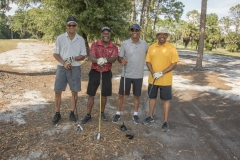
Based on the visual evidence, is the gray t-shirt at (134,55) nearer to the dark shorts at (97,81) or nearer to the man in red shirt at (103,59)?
the man in red shirt at (103,59)

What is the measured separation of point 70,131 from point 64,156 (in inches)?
34.4

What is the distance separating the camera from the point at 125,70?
4805 millimetres

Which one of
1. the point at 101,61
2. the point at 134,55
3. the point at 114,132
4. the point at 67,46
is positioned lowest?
the point at 114,132

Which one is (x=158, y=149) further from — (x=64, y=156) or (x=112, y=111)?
(x=112, y=111)

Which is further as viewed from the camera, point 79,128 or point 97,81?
point 97,81

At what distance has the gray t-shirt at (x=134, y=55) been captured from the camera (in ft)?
15.4

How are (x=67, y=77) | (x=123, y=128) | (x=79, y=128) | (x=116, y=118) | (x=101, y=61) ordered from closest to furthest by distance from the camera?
(x=101, y=61)
(x=79, y=128)
(x=123, y=128)
(x=67, y=77)
(x=116, y=118)

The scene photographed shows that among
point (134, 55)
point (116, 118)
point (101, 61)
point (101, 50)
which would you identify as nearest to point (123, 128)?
point (116, 118)

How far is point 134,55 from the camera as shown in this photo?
4.68 meters

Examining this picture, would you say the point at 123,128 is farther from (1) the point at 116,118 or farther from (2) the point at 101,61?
(2) the point at 101,61

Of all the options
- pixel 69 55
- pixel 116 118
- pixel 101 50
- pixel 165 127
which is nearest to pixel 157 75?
pixel 165 127

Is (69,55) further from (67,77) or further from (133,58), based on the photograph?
(133,58)

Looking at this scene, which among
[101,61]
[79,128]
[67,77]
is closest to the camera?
[101,61]

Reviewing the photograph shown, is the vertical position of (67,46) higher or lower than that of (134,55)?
higher
